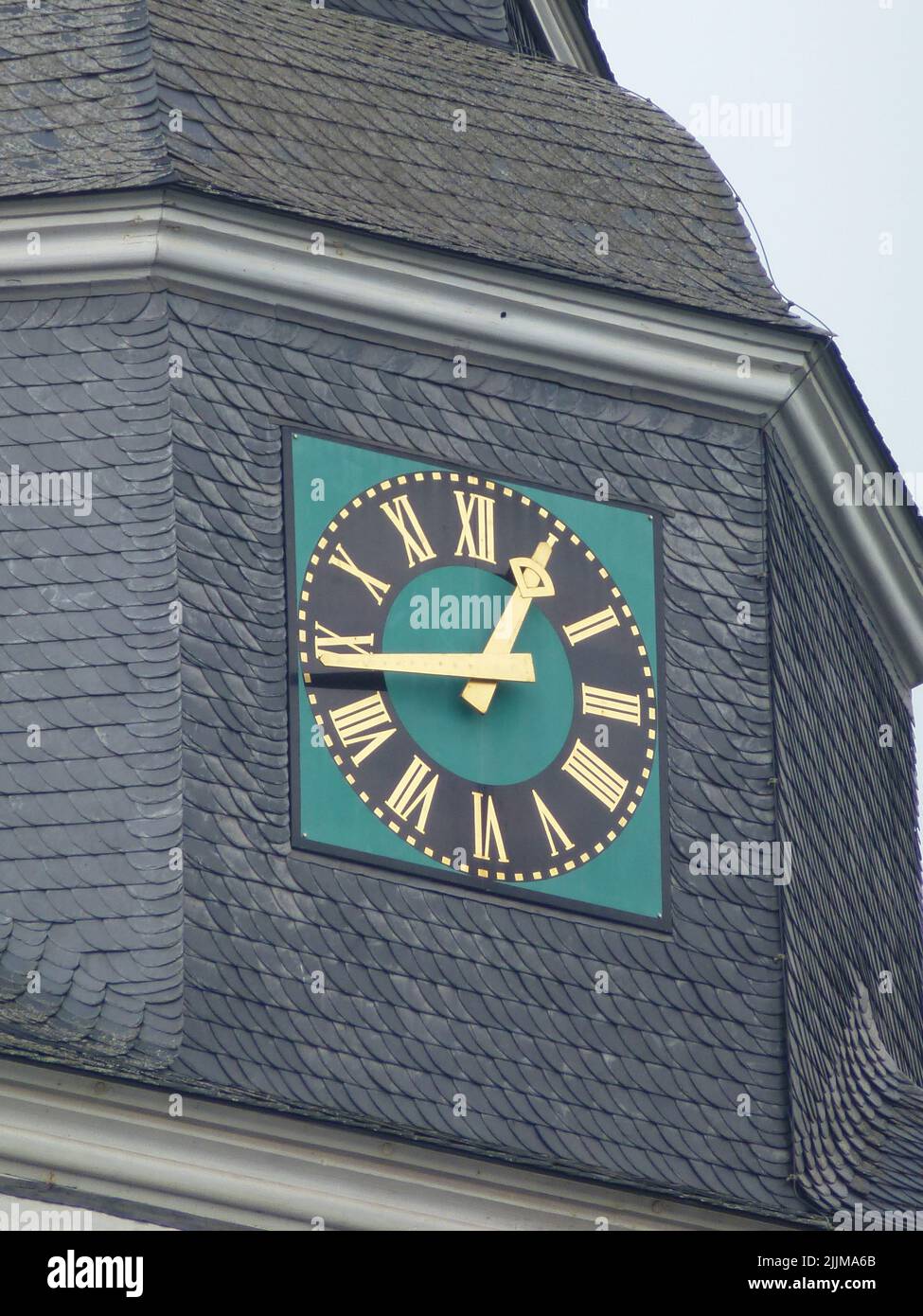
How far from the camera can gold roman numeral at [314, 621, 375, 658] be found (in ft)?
68.4

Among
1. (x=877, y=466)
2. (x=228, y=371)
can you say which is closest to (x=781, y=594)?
(x=877, y=466)

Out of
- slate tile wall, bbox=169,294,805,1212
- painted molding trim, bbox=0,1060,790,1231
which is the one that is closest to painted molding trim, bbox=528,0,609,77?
slate tile wall, bbox=169,294,805,1212

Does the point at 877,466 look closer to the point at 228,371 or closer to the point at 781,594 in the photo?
the point at 781,594

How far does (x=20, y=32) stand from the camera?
73.6ft

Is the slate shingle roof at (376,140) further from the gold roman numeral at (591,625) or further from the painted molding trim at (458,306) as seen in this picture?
the gold roman numeral at (591,625)

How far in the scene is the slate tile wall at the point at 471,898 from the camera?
20.1m

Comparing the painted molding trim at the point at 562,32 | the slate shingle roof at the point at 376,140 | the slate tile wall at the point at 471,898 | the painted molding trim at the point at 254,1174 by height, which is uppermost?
the painted molding trim at the point at 562,32

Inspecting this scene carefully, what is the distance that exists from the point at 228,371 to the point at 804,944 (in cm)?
319

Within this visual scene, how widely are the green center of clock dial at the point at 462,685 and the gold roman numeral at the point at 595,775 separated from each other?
0.08 m

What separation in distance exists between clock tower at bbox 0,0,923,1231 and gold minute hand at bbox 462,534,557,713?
2 centimetres

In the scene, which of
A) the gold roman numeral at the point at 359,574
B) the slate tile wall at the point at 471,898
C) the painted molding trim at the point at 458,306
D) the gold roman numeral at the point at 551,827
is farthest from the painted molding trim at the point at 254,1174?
the painted molding trim at the point at 458,306

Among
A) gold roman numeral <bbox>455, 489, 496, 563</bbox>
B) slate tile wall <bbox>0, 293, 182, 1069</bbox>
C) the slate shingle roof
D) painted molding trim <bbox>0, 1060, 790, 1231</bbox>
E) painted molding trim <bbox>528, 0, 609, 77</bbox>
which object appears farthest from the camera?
painted molding trim <bbox>528, 0, 609, 77</bbox>

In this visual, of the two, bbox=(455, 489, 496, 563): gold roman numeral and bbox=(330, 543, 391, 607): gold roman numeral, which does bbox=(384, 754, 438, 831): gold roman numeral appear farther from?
bbox=(455, 489, 496, 563): gold roman numeral
